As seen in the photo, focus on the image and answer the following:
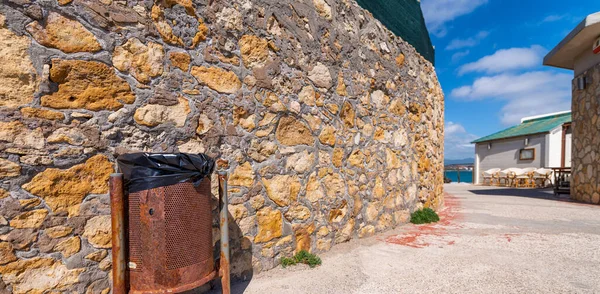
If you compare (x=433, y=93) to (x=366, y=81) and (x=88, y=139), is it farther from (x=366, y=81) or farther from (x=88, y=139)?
(x=88, y=139)

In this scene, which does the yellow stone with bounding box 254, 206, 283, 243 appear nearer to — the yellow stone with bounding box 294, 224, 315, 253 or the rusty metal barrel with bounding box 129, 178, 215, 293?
the yellow stone with bounding box 294, 224, 315, 253

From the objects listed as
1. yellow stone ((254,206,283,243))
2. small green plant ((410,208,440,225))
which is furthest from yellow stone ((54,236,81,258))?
small green plant ((410,208,440,225))

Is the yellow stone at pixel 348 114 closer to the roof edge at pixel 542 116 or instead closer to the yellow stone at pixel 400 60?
the yellow stone at pixel 400 60

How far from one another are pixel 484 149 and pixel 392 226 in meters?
20.0

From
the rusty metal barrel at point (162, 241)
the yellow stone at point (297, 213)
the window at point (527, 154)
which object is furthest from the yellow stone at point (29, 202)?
the window at point (527, 154)

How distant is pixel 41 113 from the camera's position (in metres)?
1.75

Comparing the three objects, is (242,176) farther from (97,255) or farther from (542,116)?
(542,116)

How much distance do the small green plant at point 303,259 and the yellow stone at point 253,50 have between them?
6.74ft

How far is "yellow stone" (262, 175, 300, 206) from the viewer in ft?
9.41

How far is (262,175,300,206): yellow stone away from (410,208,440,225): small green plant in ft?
9.81

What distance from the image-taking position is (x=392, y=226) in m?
4.60

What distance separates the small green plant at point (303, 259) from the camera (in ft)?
9.64

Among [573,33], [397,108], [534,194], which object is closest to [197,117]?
[397,108]

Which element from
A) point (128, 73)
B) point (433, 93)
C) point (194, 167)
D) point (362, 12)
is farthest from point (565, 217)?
point (128, 73)
